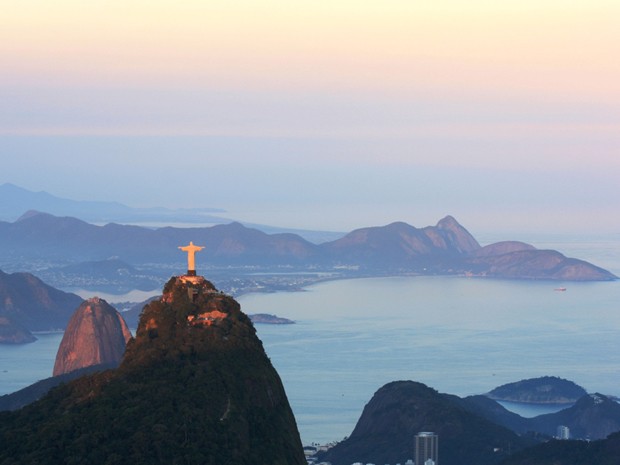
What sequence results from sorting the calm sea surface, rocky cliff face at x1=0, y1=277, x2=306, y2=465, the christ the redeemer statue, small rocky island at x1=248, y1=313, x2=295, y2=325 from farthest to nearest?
small rocky island at x1=248, y1=313, x2=295, y2=325
the calm sea surface
the christ the redeemer statue
rocky cliff face at x1=0, y1=277, x2=306, y2=465

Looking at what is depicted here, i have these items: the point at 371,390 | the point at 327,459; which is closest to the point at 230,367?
the point at 327,459

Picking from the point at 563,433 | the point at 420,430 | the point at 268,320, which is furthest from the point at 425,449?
the point at 268,320

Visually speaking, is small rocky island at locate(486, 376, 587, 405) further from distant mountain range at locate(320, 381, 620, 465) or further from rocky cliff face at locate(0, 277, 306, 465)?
rocky cliff face at locate(0, 277, 306, 465)

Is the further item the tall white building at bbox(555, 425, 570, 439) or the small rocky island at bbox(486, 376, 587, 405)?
the small rocky island at bbox(486, 376, 587, 405)

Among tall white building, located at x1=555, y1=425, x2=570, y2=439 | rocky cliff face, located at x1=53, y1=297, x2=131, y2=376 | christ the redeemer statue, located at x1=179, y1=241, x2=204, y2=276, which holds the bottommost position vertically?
tall white building, located at x1=555, y1=425, x2=570, y2=439

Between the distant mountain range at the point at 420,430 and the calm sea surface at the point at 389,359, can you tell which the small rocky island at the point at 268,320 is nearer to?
the calm sea surface at the point at 389,359

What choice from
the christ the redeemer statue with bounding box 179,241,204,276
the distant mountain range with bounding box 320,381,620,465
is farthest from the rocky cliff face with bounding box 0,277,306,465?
the distant mountain range with bounding box 320,381,620,465

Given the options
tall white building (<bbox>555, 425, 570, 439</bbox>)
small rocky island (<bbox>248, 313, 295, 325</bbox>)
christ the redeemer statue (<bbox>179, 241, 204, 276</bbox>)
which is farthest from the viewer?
small rocky island (<bbox>248, 313, 295, 325</bbox>)
